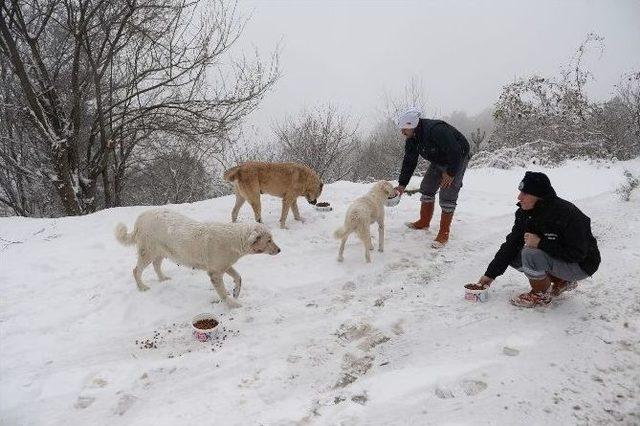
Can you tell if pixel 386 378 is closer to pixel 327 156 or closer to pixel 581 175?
pixel 581 175

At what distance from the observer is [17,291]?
520 cm

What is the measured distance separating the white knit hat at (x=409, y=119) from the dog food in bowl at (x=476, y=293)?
2700 millimetres

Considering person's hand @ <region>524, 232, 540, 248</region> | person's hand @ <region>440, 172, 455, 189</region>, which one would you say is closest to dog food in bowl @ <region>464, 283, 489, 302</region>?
person's hand @ <region>524, 232, 540, 248</region>

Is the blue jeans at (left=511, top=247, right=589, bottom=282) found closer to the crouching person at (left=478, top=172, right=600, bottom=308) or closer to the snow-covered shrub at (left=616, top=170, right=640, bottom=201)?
the crouching person at (left=478, top=172, right=600, bottom=308)

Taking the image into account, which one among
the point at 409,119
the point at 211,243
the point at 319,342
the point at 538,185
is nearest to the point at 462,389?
the point at 319,342

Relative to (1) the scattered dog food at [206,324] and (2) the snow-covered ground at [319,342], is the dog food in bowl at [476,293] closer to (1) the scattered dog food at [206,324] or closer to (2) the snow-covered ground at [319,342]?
(2) the snow-covered ground at [319,342]

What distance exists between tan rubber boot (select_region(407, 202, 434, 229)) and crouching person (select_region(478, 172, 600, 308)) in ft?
8.98

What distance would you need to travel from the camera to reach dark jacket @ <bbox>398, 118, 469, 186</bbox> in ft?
20.3

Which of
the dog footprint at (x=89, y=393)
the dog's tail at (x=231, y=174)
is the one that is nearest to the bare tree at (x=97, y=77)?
the dog's tail at (x=231, y=174)

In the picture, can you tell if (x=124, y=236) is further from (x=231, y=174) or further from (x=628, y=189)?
(x=628, y=189)

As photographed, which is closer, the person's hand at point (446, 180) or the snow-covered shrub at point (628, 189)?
the person's hand at point (446, 180)

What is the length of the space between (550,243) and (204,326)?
3.62 m

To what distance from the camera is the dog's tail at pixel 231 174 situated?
7.21 meters

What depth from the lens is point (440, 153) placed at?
20.6 ft
